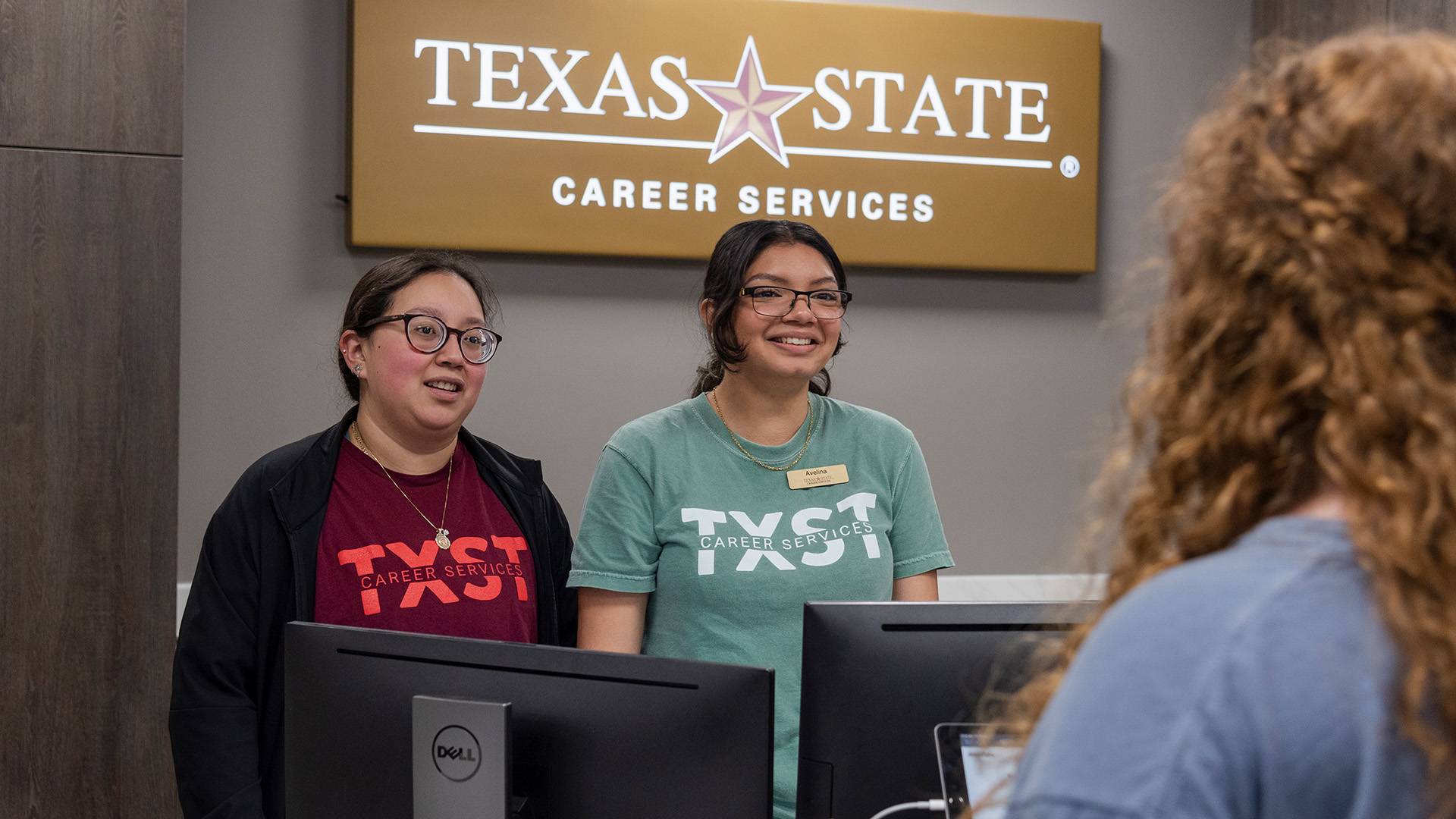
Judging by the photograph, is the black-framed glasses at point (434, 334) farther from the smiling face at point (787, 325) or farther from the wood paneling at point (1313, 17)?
the wood paneling at point (1313, 17)

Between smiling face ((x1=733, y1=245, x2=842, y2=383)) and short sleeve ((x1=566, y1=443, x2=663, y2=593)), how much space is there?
29cm

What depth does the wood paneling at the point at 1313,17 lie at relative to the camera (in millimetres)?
3346

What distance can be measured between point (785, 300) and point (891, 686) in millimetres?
940

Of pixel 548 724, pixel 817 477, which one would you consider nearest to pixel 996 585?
pixel 817 477

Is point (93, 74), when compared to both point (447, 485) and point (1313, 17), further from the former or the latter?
point (1313, 17)

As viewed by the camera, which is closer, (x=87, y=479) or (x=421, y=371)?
→ (x=421, y=371)

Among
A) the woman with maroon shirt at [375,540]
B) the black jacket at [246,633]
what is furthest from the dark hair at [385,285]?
the black jacket at [246,633]

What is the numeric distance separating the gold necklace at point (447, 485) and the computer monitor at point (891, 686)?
0.90 m

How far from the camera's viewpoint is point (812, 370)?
2096 mm

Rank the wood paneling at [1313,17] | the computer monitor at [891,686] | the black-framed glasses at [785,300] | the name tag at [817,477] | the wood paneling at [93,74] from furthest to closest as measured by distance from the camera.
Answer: the wood paneling at [1313,17]
the wood paneling at [93,74]
the black-framed glasses at [785,300]
the name tag at [817,477]
the computer monitor at [891,686]

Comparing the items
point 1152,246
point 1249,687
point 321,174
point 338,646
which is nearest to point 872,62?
point 321,174

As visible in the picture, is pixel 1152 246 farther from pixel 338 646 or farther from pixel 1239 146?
pixel 338 646

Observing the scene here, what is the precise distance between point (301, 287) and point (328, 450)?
46.4 inches

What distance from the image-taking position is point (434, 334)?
2113 millimetres
